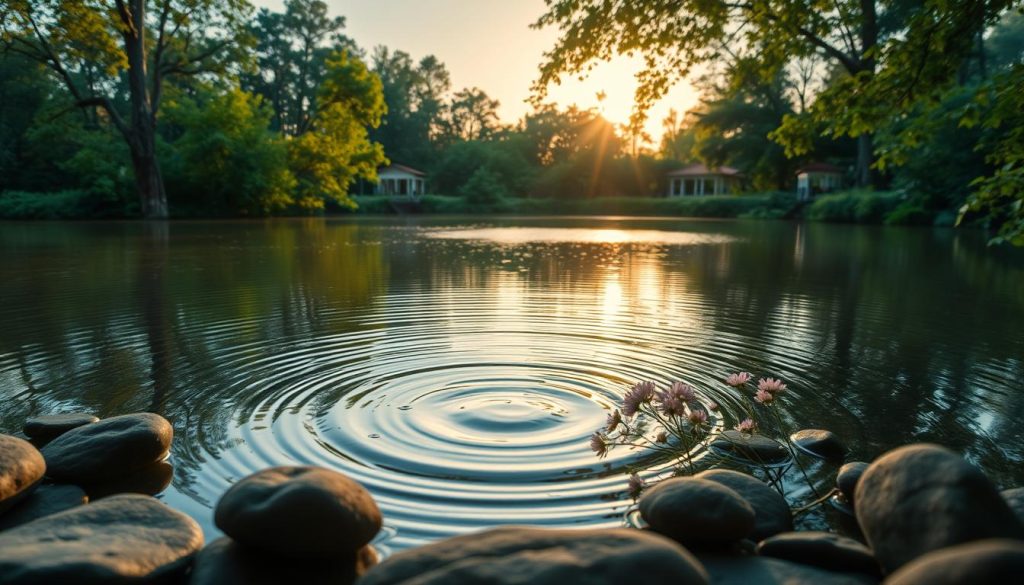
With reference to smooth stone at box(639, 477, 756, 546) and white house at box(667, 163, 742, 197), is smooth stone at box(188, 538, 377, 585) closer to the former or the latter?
smooth stone at box(639, 477, 756, 546)

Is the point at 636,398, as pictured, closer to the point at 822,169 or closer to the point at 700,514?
the point at 700,514

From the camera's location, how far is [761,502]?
2670 mm

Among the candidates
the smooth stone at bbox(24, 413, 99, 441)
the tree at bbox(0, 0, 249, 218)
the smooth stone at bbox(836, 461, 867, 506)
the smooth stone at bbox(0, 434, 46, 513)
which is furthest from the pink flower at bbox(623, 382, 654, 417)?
the tree at bbox(0, 0, 249, 218)

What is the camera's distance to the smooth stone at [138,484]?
3.01 meters

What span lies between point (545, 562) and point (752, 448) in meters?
1.94

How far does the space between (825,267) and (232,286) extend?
11280mm

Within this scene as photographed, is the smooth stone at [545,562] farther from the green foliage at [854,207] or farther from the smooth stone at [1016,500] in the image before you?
the green foliage at [854,207]

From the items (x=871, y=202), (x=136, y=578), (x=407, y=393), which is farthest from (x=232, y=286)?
(x=871, y=202)

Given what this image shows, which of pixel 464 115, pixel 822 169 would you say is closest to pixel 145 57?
pixel 822 169

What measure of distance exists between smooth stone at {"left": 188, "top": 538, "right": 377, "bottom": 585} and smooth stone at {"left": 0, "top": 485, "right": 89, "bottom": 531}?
89cm

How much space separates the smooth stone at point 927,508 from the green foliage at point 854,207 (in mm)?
37093

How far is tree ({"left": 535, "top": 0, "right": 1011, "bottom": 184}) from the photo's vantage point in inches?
257

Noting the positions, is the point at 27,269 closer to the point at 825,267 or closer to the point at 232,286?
the point at 232,286

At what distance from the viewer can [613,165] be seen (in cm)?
6091
